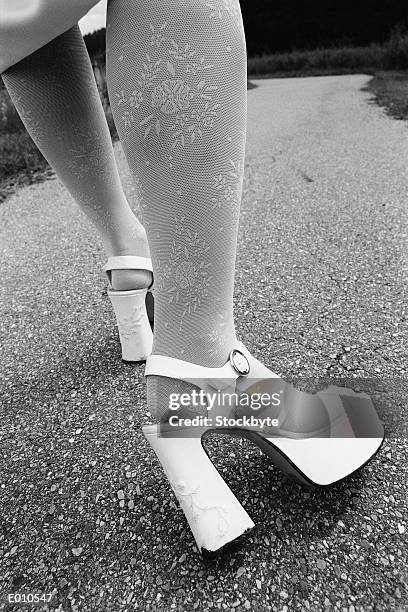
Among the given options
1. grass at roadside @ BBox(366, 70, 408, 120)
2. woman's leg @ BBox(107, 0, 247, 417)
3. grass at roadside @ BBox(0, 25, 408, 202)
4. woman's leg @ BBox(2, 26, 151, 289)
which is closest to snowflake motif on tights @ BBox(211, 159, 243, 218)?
woman's leg @ BBox(107, 0, 247, 417)

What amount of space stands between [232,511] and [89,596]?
0.53ft

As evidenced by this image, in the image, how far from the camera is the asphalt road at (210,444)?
50 cm

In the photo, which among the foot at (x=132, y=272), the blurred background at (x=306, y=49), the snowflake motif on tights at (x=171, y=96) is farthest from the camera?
the blurred background at (x=306, y=49)

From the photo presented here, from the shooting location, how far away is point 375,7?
1644cm

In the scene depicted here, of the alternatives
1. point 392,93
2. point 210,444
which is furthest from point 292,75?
point 210,444

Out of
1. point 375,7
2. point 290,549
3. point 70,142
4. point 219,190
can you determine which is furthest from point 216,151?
point 375,7

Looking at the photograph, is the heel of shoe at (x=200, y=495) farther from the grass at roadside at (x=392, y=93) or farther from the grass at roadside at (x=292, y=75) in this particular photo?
the grass at roadside at (x=392, y=93)

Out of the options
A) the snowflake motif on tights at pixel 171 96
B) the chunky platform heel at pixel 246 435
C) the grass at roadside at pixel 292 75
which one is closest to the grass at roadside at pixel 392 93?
the grass at roadside at pixel 292 75

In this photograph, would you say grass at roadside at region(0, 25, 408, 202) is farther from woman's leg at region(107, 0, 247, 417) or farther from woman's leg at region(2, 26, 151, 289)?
woman's leg at region(107, 0, 247, 417)

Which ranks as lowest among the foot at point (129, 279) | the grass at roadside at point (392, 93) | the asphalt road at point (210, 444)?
the grass at roadside at point (392, 93)

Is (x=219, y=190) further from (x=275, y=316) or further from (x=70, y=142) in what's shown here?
Answer: (x=275, y=316)

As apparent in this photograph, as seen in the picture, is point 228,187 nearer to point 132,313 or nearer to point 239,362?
point 239,362

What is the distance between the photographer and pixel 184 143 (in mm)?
429

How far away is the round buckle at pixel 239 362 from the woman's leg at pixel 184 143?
0.02m
